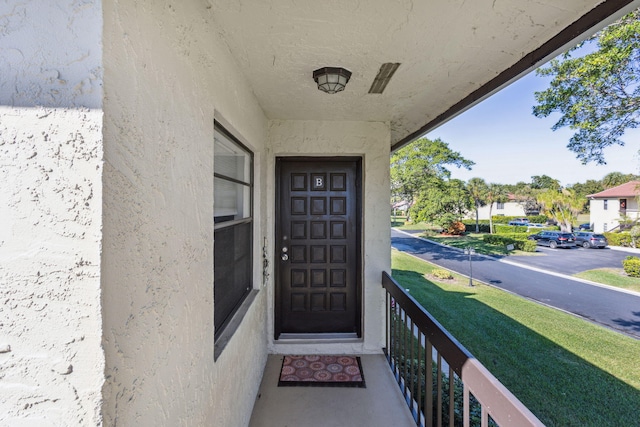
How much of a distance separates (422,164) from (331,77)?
14.9 meters

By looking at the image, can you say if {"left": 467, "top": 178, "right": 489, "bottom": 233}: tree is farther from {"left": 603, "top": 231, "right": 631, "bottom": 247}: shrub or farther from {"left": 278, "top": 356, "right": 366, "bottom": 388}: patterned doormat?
{"left": 278, "top": 356, "right": 366, "bottom": 388}: patterned doormat

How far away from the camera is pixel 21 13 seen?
65 cm

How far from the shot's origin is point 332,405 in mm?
2322

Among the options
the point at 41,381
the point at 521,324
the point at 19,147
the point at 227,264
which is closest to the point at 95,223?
the point at 19,147

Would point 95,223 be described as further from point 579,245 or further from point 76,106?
point 579,245

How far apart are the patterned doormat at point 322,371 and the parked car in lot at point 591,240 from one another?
20961 millimetres

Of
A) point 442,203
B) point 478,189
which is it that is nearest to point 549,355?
point 442,203

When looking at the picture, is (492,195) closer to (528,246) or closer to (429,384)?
(528,246)

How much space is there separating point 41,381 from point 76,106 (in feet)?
2.06

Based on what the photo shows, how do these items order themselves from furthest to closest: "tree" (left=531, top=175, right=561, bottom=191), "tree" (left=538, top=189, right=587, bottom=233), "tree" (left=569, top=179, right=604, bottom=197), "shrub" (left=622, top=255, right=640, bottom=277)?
"tree" (left=531, top=175, right=561, bottom=191) → "tree" (left=569, top=179, right=604, bottom=197) → "tree" (left=538, top=189, right=587, bottom=233) → "shrub" (left=622, top=255, right=640, bottom=277)

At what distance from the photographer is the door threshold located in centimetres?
315

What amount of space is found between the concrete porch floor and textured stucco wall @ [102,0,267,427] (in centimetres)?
78

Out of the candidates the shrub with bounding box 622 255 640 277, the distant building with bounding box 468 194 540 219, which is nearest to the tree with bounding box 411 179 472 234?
the shrub with bounding box 622 255 640 277

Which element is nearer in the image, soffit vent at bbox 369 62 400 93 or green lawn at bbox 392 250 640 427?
soffit vent at bbox 369 62 400 93
